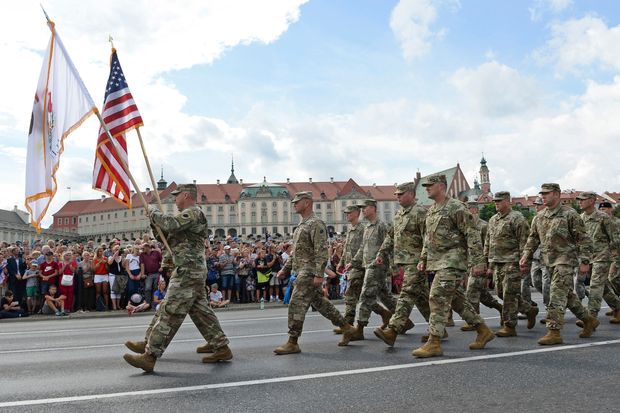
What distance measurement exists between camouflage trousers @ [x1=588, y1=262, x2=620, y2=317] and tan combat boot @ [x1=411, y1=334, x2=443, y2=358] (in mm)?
4243

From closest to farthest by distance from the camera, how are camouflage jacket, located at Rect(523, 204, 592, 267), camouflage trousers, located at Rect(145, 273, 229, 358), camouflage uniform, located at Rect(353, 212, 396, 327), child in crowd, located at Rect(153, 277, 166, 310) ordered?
camouflage trousers, located at Rect(145, 273, 229, 358), camouflage jacket, located at Rect(523, 204, 592, 267), camouflage uniform, located at Rect(353, 212, 396, 327), child in crowd, located at Rect(153, 277, 166, 310)

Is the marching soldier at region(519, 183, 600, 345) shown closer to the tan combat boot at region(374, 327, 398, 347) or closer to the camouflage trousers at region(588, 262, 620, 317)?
the camouflage trousers at region(588, 262, 620, 317)

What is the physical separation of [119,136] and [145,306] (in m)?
9.80

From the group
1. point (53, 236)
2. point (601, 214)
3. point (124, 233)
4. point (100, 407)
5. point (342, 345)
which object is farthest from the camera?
point (124, 233)

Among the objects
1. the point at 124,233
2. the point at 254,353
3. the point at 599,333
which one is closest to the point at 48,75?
the point at 254,353

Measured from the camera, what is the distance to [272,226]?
13562 centimetres

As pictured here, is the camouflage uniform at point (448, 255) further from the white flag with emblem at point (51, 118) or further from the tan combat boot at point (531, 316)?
the white flag with emblem at point (51, 118)

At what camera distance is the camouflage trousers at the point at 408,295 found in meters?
7.97

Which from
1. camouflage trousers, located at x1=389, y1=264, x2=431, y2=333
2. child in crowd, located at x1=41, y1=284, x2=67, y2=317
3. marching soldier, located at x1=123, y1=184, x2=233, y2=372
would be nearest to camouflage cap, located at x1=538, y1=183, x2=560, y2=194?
camouflage trousers, located at x1=389, y1=264, x2=431, y2=333

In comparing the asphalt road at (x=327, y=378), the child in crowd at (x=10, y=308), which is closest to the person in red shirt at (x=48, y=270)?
the child in crowd at (x=10, y=308)

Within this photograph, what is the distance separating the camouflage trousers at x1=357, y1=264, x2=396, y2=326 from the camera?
30.2ft

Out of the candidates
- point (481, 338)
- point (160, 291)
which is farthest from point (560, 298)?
point (160, 291)

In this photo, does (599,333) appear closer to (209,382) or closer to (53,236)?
(209,382)

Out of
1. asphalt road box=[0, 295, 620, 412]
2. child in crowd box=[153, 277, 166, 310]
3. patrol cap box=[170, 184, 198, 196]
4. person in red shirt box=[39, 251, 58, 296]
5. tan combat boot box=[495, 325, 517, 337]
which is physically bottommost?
asphalt road box=[0, 295, 620, 412]
